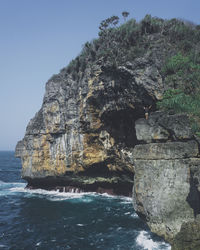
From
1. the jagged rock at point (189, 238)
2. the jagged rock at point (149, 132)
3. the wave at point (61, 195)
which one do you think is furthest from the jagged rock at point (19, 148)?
the jagged rock at point (189, 238)

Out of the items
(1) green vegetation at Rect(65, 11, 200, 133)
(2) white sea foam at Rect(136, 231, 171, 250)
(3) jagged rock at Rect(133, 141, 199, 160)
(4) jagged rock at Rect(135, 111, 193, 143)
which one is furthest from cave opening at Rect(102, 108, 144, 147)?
(2) white sea foam at Rect(136, 231, 171, 250)

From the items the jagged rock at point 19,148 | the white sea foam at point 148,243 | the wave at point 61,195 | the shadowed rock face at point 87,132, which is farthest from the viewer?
the jagged rock at point 19,148

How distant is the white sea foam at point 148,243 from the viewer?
13131mm

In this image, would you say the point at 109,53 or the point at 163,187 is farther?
the point at 109,53

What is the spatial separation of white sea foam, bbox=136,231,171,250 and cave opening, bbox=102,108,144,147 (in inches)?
530

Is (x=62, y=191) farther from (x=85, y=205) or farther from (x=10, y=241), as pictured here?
(x=10, y=241)

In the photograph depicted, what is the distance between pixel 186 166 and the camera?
474 inches

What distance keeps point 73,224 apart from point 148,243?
22.5 ft

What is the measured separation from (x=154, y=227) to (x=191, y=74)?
1064cm

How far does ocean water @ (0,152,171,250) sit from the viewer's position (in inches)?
577

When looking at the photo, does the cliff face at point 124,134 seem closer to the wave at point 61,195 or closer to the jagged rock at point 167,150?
the jagged rock at point 167,150

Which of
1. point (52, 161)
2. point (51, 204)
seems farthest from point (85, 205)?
point (52, 161)

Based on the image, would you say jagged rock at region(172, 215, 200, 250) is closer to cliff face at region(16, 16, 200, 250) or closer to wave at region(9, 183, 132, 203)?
cliff face at region(16, 16, 200, 250)

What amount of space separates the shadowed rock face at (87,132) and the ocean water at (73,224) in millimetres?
3266
